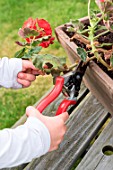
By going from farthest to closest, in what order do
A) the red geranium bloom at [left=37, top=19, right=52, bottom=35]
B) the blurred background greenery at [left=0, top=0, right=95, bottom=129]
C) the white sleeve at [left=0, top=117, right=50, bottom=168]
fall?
1. the blurred background greenery at [left=0, top=0, right=95, bottom=129]
2. the red geranium bloom at [left=37, top=19, right=52, bottom=35]
3. the white sleeve at [left=0, top=117, right=50, bottom=168]

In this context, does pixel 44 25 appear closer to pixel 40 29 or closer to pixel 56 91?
pixel 40 29

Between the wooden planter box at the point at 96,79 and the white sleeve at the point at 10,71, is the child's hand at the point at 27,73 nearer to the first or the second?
the white sleeve at the point at 10,71

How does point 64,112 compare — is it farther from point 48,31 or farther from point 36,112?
point 48,31

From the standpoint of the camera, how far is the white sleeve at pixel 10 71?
1.28 m

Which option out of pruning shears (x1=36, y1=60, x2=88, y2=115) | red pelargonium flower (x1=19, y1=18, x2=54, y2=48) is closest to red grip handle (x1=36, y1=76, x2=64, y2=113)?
pruning shears (x1=36, y1=60, x2=88, y2=115)

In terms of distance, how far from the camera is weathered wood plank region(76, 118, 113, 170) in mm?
1153

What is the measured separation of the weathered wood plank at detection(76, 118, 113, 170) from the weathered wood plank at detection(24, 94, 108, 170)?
48mm

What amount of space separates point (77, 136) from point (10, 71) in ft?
1.01

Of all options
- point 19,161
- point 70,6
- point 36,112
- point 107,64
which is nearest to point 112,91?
point 107,64

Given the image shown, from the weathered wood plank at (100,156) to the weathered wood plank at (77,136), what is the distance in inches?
1.9

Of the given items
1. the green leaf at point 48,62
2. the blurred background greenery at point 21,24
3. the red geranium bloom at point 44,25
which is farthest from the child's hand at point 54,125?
the blurred background greenery at point 21,24

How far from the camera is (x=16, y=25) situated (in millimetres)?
2521

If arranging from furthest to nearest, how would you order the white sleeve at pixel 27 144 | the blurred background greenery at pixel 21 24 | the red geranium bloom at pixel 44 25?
the blurred background greenery at pixel 21 24, the red geranium bloom at pixel 44 25, the white sleeve at pixel 27 144

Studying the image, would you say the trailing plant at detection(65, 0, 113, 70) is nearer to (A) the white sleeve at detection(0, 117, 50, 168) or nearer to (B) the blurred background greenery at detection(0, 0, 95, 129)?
(A) the white sleeve at detection(0, 117, 50, 168)
